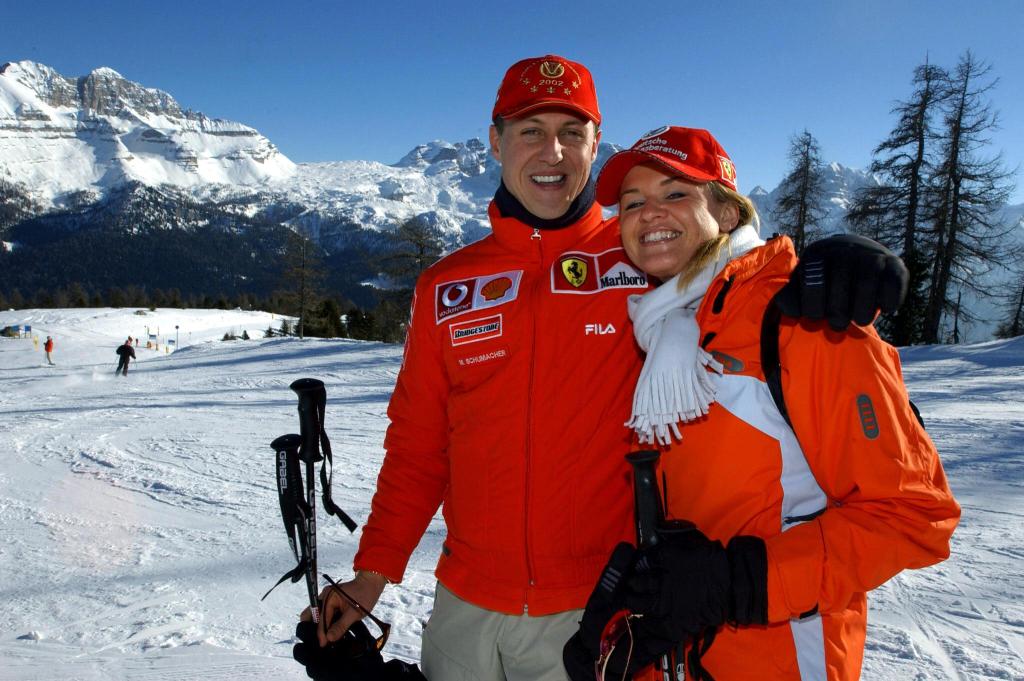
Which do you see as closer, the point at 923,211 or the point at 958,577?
the point at 958,577

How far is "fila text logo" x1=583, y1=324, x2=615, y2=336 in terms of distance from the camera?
2.01 metres

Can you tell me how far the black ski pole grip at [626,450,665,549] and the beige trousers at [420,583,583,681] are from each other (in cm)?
49

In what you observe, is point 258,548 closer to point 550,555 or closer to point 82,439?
point 550,555

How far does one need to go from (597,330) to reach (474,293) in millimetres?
463

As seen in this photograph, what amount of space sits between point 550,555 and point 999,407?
35.0ft

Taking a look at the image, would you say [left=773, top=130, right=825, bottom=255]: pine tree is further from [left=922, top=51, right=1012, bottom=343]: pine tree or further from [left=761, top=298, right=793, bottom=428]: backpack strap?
[left=761, top=298, right=793, bottom=428]: backpack strap

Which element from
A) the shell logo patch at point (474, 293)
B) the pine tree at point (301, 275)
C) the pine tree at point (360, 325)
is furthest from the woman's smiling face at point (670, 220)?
the pine tree at point (360, 325)

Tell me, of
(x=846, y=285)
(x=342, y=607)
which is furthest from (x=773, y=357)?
(x=342, y=607)

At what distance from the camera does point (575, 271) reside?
2.09 meters

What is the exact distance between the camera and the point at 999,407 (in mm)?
9688

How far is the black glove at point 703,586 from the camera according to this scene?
56.3 inches

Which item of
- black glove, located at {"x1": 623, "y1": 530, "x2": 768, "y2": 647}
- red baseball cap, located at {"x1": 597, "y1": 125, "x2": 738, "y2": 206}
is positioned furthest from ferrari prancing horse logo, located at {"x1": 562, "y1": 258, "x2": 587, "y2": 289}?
black glove, located at {"x1": 623, "y1": 530, "x2": 768, "y2": 647}

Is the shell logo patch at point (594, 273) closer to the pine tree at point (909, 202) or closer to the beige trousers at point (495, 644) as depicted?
the beige trousers at point (495, 644)

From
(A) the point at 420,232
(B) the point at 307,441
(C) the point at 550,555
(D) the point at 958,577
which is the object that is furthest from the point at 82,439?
(A) the point at 420,232
